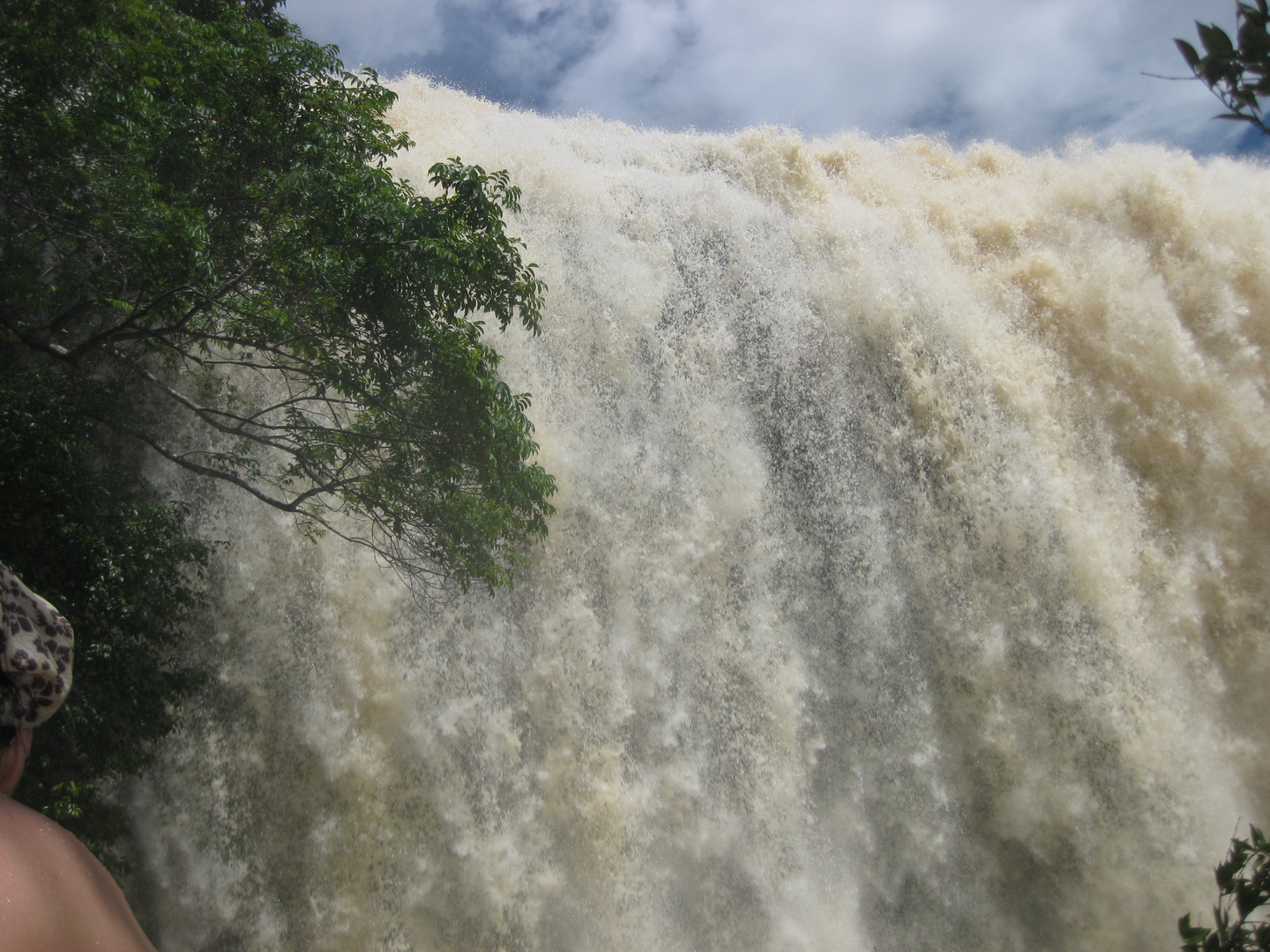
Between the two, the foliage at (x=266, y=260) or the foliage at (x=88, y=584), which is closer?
the foliage at (x=266, y=260)

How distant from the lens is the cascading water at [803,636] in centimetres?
480

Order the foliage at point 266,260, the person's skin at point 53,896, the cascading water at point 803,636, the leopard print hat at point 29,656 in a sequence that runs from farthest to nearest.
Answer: the cascading water at point 803,636 → the foliage at point 266,260 → the leopard print hat at point 29,656 → the person's skin at point 53,896

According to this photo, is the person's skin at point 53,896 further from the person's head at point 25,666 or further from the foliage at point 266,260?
the foliage at point 266,260

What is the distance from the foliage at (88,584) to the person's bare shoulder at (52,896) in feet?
10.6

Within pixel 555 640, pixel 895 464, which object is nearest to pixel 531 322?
pixel 555 640

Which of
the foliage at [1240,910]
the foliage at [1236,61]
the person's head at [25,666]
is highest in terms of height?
the foliage at [1236,61]

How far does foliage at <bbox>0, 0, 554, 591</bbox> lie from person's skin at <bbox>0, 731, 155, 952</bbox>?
327 centimetres

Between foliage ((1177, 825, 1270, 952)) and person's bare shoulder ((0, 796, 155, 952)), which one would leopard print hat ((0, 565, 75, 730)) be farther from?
foliage ((1177, 825, 1270, 952))

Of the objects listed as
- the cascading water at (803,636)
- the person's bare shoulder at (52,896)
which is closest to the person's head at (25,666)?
the person's bare shoulder at (52,896)

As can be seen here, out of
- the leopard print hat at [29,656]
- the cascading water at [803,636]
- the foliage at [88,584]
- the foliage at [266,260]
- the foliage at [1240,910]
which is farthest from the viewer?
the cascading water at [803,636]

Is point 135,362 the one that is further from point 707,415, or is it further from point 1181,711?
point 1181,711

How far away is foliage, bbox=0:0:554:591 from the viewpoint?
3.28 m

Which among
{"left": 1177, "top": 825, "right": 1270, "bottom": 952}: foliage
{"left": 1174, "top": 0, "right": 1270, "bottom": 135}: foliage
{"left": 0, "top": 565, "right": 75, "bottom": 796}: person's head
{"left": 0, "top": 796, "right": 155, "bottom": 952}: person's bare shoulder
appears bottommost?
{"left": 0, "top": 796, "right": 155, "bottom": 952}: person's bare shoulder

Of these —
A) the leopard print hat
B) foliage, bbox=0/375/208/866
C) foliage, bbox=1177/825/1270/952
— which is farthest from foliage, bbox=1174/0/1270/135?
foliage, bbox=0/375/208/866
